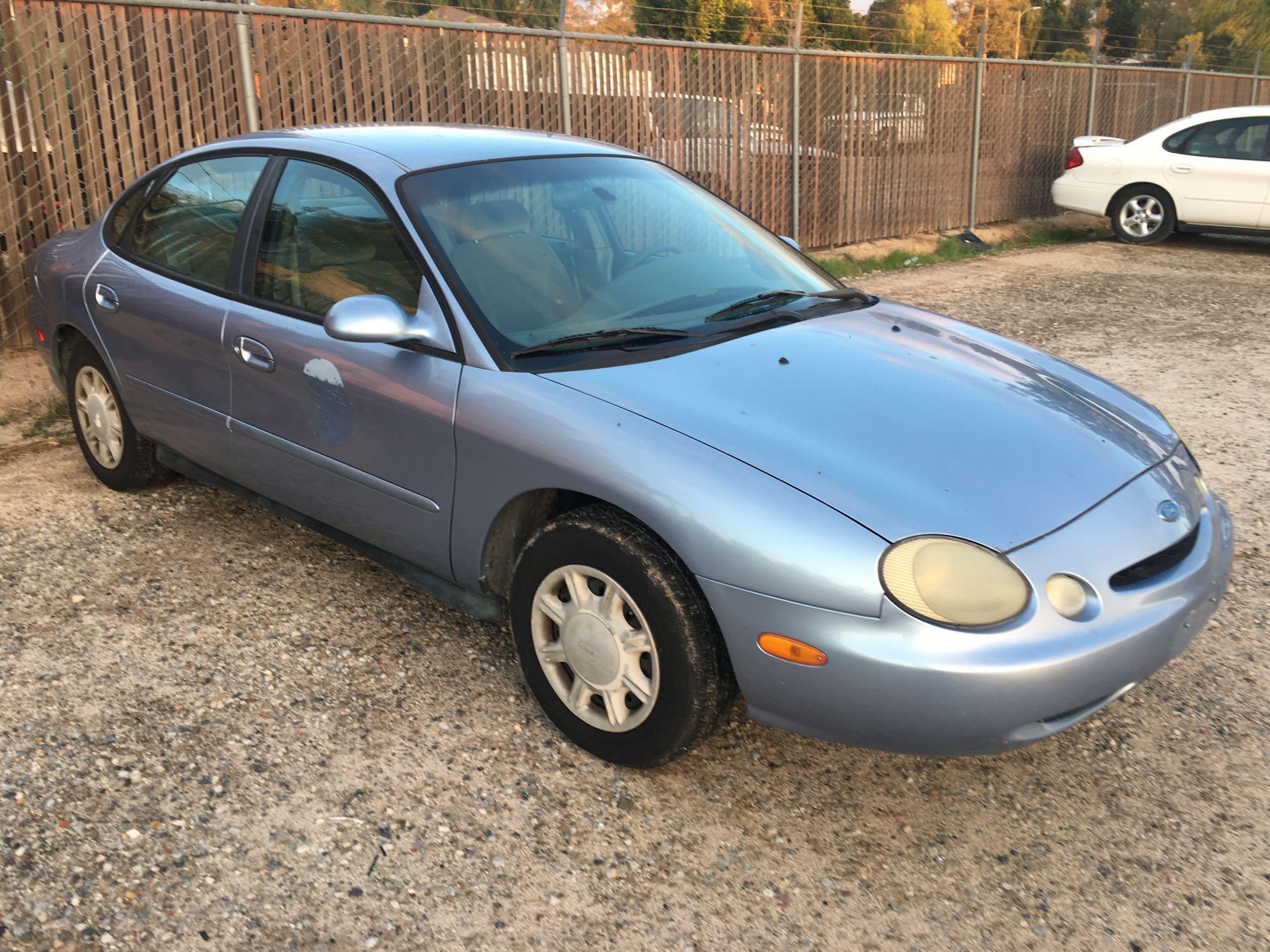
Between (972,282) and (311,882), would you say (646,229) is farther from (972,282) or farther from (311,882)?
(972,282)

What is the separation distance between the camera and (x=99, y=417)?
191 inches

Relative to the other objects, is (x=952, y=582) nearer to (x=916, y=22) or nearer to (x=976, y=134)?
(x=976, y=134)

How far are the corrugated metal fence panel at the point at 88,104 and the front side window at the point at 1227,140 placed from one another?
32.9 ft

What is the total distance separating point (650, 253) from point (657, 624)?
144cm

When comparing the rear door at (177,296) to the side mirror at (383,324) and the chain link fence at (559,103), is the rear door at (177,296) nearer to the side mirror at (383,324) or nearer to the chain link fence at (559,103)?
the side mirror at (383,324)

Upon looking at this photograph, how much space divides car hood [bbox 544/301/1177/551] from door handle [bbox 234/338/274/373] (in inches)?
48.3

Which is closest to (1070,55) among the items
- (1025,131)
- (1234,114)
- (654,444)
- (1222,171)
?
(1025,131)

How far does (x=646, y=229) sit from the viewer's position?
12.3 ft

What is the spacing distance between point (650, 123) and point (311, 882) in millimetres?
8356

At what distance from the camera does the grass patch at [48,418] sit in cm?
605

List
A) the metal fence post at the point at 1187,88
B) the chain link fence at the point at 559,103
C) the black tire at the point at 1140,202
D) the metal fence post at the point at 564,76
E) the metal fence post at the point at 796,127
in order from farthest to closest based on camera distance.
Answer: the metal fence post at the point at 1187,88
the black tire at the point at 1140,202
the metal fence post at the point at 796,127
the metal fence post at the point at 564,76
the chain link fence at the point at 559,103

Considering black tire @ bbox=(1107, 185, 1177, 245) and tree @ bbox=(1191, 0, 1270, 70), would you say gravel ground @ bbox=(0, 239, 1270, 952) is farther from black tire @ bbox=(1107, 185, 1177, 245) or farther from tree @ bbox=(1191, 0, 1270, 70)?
tree @ bbox=(1191, 0, 1270, 70)

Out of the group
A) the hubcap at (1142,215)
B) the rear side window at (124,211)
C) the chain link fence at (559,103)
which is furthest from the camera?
the hubcap at (1142,215)

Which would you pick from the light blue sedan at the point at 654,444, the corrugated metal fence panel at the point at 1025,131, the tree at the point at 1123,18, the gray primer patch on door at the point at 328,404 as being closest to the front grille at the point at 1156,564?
the light blue sedan at the point at 654,444
